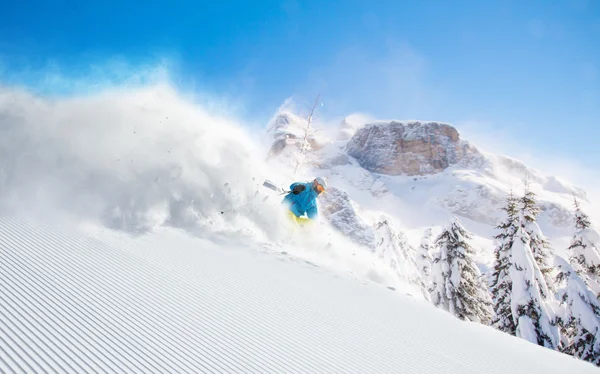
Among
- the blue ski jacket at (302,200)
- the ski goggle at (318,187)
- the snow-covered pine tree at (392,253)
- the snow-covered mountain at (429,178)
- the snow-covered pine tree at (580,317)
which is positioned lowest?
the blue ski jacket at (302,200)

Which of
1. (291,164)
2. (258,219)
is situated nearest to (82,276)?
(258,219)

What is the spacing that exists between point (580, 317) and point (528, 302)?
1910 mm

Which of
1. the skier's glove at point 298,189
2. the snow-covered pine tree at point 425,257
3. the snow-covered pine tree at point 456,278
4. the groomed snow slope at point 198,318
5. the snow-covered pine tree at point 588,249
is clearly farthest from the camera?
the snow-covered pine tree at point 425,257

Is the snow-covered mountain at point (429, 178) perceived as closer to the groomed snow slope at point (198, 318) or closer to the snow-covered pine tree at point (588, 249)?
the snow-covered pine tree at point (588, 249)

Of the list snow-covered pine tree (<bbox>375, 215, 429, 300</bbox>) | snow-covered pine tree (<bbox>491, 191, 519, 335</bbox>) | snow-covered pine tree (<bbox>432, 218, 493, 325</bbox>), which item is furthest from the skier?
snow-covered pine tree (<bbox>375, 215, 429, 300</bbox>)

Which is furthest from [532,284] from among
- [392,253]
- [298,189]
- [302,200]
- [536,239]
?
[392,253]

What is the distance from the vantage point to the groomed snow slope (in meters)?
3.04

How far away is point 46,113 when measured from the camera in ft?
25.9

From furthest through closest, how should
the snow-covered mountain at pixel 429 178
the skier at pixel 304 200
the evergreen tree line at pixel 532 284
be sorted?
the snow-covered mountain at pixel 429 178
the evergreen tree line at pixel 532 284
the skier at pixel 304 200

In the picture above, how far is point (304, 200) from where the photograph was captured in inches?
379

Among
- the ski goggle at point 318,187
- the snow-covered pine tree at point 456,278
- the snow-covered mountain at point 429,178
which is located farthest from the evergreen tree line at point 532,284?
the snow-covered mountain at point 429,178

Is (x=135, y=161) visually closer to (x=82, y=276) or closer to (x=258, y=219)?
(x=258, y=219)

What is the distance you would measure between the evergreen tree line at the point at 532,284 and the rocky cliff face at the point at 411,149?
464ft

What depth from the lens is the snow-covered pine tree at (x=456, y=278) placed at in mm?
16422
